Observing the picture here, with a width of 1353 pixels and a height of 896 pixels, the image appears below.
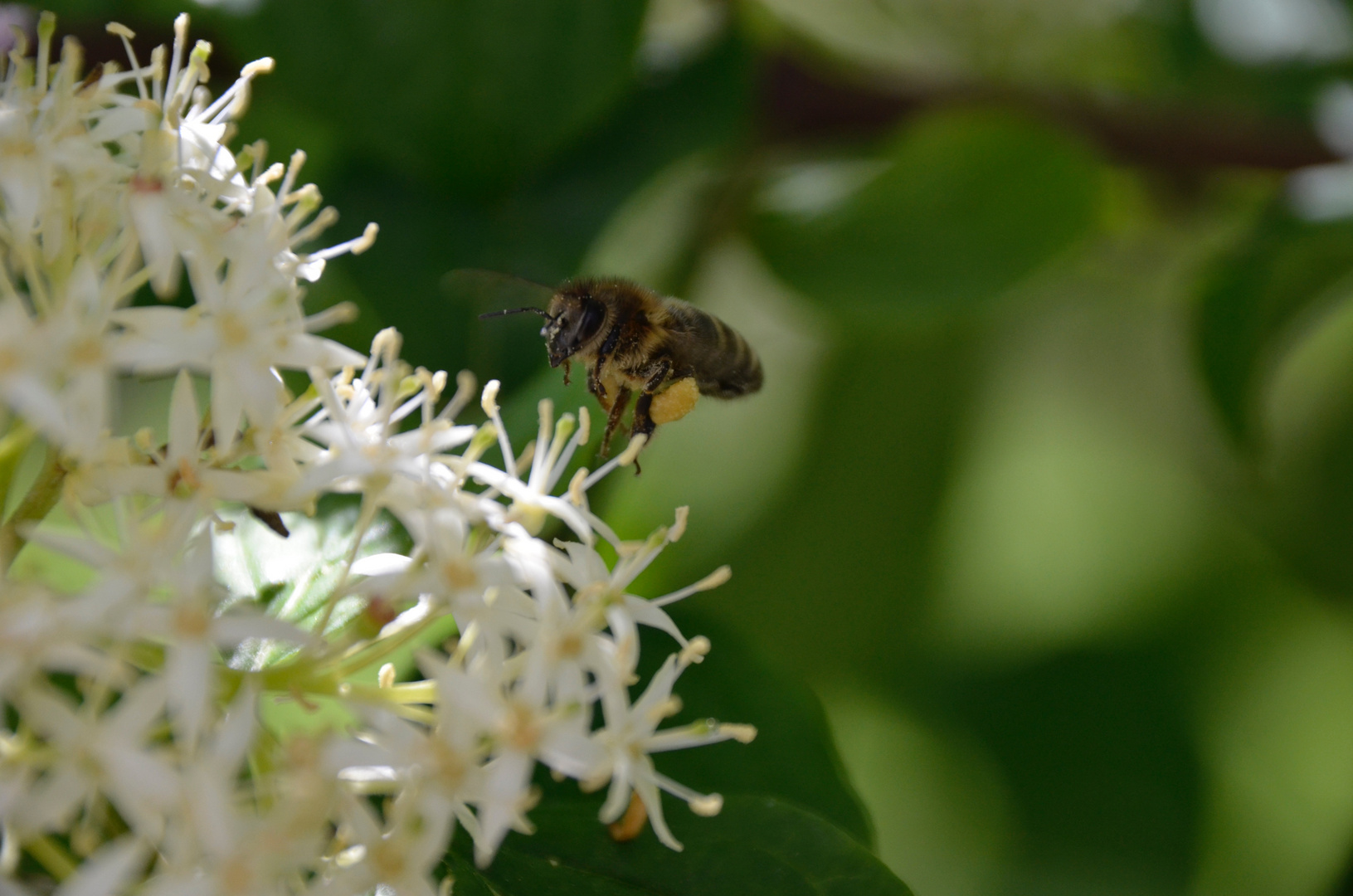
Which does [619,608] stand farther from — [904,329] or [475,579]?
[904,329]

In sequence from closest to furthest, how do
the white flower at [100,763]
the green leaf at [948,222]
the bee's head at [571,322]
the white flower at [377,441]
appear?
1. the white flower at [100,763]
2. the white flower at [377,441]
3. the bee's head at [571,322]
4. the green leaf at [948,222]

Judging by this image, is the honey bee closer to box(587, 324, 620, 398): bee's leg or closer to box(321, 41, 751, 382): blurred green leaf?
box(587, 324, 620, 398): bee's leg

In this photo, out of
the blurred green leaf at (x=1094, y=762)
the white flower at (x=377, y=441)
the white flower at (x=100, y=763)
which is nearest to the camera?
the white flower at (x=100, y=763)

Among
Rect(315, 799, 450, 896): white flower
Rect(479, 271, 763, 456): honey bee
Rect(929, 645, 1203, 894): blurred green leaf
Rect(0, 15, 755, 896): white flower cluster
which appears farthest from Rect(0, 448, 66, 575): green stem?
Rect(929, 645, 1203, 894): blurred green leaf

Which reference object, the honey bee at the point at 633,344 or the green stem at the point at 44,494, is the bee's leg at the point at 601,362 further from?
the green stem at the point at 44,494

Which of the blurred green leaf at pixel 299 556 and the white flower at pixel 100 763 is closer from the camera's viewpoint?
the white flower at pixel 100 763

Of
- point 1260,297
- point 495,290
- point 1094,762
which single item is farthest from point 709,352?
point 1094,762

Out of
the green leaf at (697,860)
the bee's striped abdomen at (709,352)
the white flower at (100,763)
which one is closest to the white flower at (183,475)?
the white flower at (100,763)
